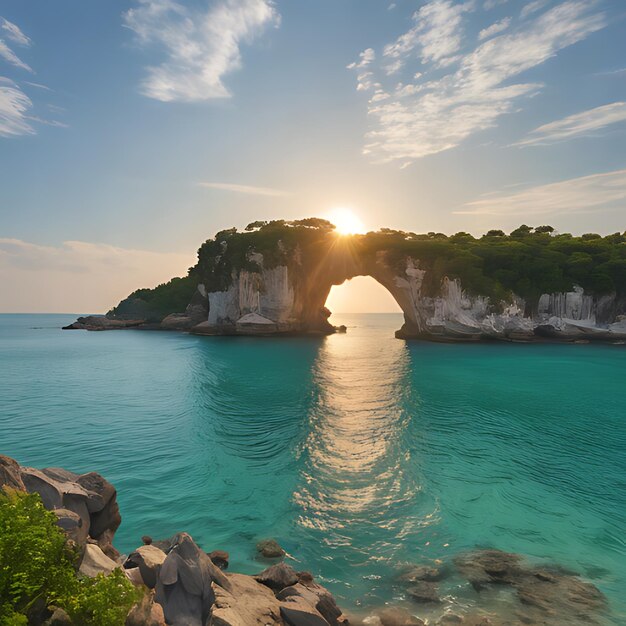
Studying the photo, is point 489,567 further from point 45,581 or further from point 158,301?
point 158,301

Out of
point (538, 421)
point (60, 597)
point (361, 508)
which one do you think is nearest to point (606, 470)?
point (538, 421)

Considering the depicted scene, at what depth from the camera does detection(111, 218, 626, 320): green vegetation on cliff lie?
50656 millimetres

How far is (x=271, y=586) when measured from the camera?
266 inches

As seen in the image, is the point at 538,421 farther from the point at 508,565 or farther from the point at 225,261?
the point at 225,261

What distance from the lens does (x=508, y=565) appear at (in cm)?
771

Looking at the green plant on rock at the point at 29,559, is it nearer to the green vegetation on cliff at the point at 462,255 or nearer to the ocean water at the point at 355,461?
the ocean water at the point at 355,461

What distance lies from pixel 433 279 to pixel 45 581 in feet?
180

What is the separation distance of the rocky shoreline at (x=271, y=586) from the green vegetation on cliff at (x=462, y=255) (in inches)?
1882

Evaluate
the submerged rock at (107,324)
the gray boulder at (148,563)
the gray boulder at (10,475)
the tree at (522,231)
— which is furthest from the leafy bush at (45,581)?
the submerged rock at (107,324)

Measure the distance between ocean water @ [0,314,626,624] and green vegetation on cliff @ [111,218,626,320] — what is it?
2503 cm

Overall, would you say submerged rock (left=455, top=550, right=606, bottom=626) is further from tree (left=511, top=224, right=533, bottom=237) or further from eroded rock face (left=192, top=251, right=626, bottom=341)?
tree (left=511, top=224, right=533, bottom=237)

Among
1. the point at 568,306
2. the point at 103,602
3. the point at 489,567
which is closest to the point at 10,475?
the point at 103,602

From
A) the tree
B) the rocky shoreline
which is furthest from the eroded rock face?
the rocky shoreline

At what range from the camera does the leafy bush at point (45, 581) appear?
392cm
